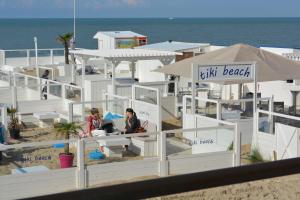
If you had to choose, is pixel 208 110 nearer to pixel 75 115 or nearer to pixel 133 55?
pixel 133 55

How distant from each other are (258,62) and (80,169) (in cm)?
522

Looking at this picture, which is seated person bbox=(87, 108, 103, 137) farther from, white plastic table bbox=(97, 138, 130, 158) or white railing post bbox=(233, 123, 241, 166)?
white railing post bbox=(233, 123, 241, 166)

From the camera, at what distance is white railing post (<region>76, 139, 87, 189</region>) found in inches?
310

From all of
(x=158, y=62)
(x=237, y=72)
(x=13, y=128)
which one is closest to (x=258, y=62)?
(x=237, y=72)

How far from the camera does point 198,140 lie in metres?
10.2

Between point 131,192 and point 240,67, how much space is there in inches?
371

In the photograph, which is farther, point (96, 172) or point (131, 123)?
point (131, 123)

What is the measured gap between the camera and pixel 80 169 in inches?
313

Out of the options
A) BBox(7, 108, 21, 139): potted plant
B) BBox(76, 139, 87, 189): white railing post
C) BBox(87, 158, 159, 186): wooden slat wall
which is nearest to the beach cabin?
BBox(87, 158, 159, 186): wooden slat wall

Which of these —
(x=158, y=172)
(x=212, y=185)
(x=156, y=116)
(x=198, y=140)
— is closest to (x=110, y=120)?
(x=156, y=116)

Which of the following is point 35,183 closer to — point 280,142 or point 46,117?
point 280,142

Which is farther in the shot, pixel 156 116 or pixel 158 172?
pixel 156 116

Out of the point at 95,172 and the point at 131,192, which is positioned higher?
the point at 131,192

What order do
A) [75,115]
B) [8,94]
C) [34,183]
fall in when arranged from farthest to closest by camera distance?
[8,94] < [75,115] < [34,183]
